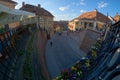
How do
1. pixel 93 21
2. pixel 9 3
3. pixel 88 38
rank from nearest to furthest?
pixel 88 38 → pixel 9 3 → pixel 93 21

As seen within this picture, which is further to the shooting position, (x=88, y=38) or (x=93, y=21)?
(x=93, y=21)

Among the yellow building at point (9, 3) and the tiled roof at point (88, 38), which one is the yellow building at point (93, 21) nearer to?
the tiled roof at point (88, 38)

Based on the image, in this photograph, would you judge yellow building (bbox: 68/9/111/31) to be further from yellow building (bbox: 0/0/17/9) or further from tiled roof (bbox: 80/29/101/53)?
yellow building (bbox: 0/0/17/9)

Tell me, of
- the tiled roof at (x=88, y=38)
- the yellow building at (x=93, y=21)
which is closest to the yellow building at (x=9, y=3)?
the tiled roof at (x=88, y=38)

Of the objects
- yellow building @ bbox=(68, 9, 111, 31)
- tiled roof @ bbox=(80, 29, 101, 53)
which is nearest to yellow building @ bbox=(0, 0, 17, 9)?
tiled roof @ bbox=(80, 29, 101, 53)

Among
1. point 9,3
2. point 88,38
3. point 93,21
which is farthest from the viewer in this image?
point 93,21

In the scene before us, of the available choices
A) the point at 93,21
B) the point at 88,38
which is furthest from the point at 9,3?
the point at 93,21

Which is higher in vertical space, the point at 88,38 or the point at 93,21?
the point at 93,21

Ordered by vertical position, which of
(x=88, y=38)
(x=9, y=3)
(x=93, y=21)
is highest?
(x=9, y=3)

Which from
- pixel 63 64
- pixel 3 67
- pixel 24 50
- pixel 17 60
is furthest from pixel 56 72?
pixel 3 67

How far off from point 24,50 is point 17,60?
2.11 m

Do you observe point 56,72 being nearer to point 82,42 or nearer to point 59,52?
point 59,52

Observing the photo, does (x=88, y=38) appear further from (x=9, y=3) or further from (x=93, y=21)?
(x=93, y=21)

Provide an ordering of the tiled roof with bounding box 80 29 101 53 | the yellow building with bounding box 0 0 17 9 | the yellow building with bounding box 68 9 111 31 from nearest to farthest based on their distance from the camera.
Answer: the tiled roof with bounding box 80 29 101 53
the yellow building with bounding box 0 0 17 9
the yellow building with bounding box 68 9 111 31
